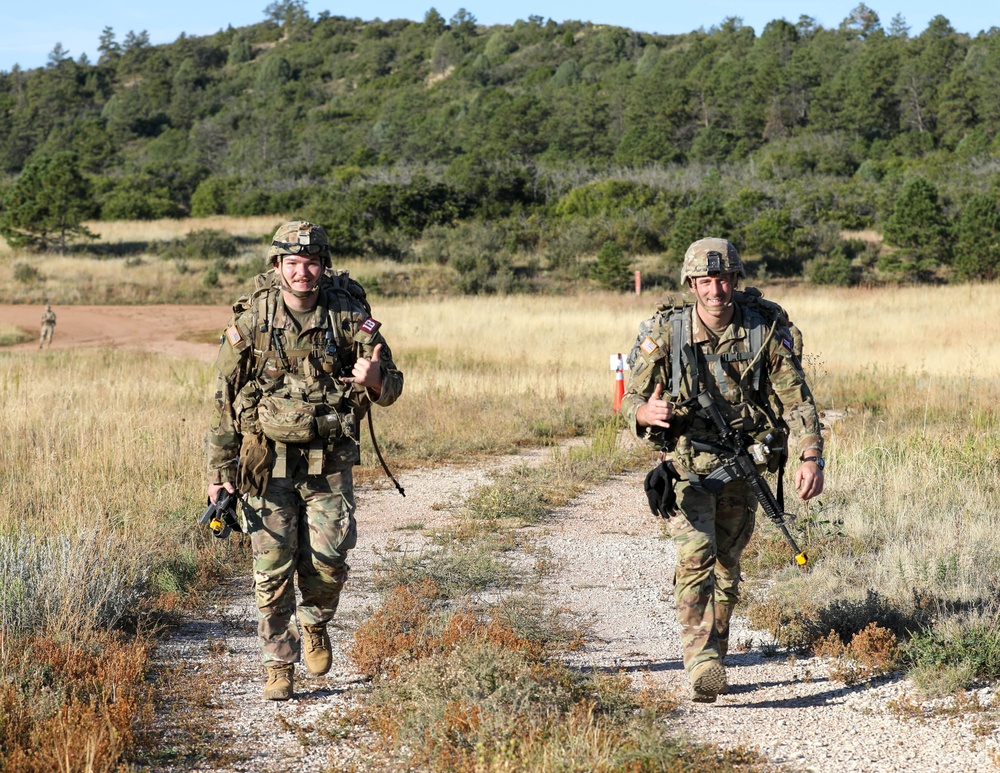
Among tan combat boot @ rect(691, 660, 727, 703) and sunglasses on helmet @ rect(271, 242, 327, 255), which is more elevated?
sunglasses on helmet @ rect(271, 242, 327, 255)

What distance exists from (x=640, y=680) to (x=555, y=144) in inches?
2059

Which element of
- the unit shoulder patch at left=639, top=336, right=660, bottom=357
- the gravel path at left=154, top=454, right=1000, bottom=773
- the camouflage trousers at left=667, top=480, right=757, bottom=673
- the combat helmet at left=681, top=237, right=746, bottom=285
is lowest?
the gravel path at left=154, top=454, right=1000, bottom=773

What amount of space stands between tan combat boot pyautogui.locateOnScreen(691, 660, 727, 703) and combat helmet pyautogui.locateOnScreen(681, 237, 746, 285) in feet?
5.05

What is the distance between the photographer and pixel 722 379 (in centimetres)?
425

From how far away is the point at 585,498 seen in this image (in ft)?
27.3

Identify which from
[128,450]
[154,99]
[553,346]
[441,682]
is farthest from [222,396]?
[154,99]

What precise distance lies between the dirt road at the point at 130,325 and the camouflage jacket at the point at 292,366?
555 inches

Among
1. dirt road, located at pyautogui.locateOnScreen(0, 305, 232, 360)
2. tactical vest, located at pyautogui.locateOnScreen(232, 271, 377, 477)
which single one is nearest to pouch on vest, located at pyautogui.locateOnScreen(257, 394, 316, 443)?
tactical vest, located at pyautogui.locateOnScreen(232, 271, 377, 477)

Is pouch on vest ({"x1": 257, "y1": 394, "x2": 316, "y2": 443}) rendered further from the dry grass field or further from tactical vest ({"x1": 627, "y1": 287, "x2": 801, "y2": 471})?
tactical vest ({"x1": 627, "y1": 287, "x2": 801, "y2": 471})

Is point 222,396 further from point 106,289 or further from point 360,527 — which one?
point 106,289

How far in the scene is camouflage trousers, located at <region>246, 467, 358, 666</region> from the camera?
430 cm

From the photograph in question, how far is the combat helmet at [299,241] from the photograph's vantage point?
13.7 feet

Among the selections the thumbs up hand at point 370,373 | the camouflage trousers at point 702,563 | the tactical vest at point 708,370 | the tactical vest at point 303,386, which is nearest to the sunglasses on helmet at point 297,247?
the tactical vest at point 303,386

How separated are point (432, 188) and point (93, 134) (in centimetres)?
3699
